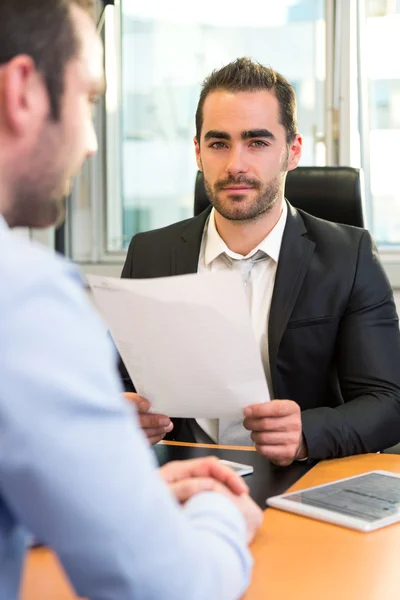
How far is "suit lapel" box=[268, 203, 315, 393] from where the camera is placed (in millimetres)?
1656

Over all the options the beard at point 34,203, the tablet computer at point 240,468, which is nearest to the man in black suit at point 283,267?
the tablet computer at point 240,468

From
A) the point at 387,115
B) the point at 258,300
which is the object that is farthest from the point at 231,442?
the point at 387,115

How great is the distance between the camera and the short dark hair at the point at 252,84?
6.16 ft

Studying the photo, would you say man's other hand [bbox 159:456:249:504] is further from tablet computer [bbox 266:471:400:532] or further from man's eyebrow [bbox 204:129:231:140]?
man's eyebrow [bbox 204:129:231:140]

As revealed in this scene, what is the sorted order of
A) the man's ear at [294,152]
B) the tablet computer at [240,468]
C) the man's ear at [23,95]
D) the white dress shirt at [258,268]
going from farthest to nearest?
the man's ear at [294,152]
the white dress shirt at [258,268]
the tablet computer at [240,468]
the man's ear at [23,95]

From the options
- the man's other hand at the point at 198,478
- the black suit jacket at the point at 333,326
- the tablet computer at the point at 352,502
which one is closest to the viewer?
the man's other hand at the point at 198,478

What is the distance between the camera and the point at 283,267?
1730 mm

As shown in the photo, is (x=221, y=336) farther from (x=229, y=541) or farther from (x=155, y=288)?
(x=229, y=541)

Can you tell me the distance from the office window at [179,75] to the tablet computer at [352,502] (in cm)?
214

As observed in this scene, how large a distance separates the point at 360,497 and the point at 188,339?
33 cm

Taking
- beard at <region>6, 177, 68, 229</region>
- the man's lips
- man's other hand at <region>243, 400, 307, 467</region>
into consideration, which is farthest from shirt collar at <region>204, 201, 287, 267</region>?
beard at <region>6, 177, 68, 229</region>

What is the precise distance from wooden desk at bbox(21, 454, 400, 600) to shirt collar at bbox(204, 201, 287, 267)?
827 millimetres

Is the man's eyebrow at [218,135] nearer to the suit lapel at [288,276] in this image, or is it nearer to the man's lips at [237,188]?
the man's lips at [237,188]

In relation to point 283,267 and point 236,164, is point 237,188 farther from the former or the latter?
point 283,267
